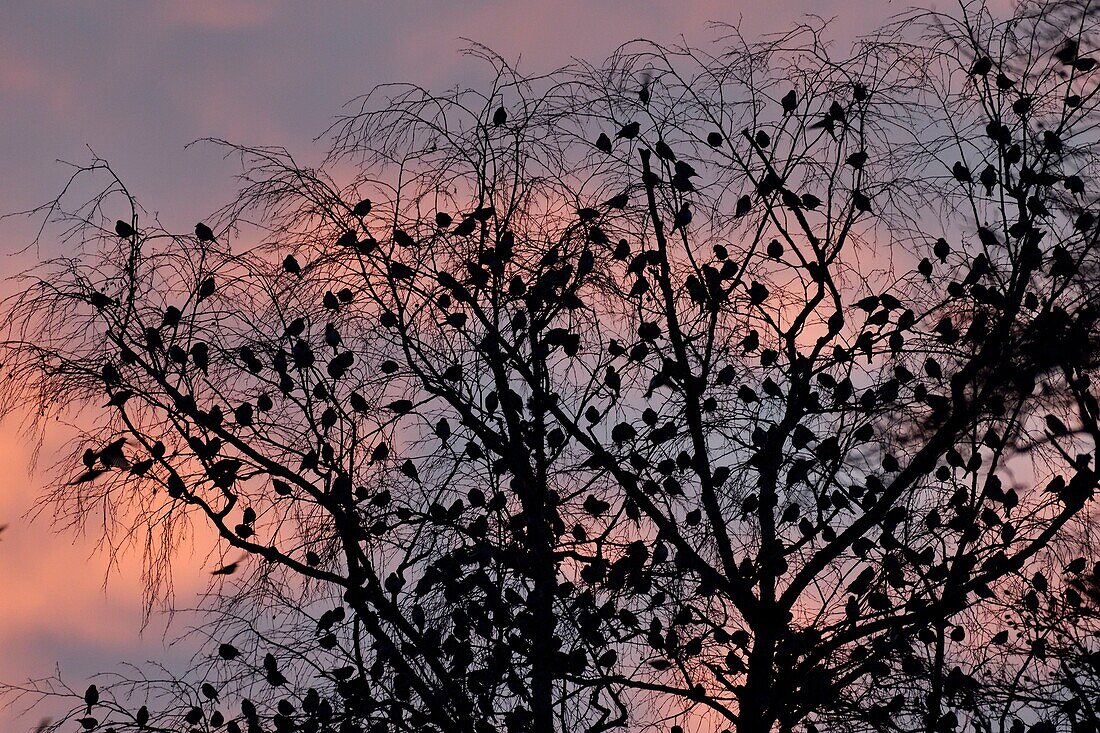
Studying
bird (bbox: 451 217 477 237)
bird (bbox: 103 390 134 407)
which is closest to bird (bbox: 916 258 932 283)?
bird (bbox: 451 217 477 237)

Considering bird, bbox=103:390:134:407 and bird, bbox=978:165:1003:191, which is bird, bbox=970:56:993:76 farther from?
bird, bbox=103:390:134:407

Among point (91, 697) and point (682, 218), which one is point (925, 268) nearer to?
point (682, 218)

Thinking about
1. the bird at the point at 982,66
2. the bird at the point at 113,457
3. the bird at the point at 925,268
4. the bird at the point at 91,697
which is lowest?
the bird at the point at 91,697

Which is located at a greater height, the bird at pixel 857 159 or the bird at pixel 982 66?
the bird at pixel 982 66

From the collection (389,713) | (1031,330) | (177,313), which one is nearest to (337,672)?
(389,713)

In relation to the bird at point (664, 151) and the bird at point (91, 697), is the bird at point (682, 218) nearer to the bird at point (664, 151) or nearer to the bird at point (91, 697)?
the bird at point (664, 151)

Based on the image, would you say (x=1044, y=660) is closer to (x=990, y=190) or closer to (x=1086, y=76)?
(x=990, y=190)

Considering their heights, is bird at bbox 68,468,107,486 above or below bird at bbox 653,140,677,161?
below

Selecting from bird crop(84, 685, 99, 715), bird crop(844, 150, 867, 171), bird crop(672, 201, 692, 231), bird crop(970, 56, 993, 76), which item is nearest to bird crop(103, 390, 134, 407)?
bird crop(84, 685, 99, 715)

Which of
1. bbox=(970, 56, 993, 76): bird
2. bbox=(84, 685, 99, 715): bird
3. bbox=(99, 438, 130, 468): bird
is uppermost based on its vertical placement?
bbox=(970, 56, 993, 76): bird

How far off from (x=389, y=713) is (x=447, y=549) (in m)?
0.87

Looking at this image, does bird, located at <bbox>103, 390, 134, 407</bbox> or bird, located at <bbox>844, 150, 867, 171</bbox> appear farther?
bird, located at <bbox>844, 150, 867, 171</bbox>

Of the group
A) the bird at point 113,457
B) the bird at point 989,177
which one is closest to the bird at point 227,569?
the bird at point 113,457

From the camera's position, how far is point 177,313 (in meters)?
7.58
